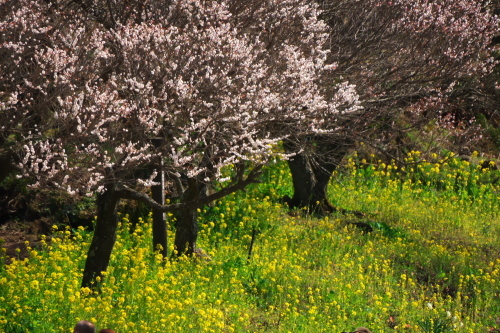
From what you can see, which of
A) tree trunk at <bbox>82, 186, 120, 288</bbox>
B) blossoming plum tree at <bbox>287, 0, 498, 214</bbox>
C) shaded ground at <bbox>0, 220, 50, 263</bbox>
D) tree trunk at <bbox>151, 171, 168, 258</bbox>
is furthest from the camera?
shaded ground at <bbox>0, 220, 50, 263</bbox>

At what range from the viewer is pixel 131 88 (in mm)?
6016

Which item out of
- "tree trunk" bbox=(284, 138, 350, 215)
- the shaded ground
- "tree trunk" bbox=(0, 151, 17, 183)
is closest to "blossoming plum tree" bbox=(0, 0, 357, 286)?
"tree trunk" bbox=(0, 151, 17, 183)

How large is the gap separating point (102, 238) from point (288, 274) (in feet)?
9.25

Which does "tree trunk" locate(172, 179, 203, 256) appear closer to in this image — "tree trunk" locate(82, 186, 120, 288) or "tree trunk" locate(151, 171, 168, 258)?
"tree trunk" locate(151, 171, 168, 258)

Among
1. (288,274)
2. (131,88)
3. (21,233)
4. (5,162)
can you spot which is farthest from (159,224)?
(131,88)

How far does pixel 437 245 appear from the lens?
11.7 meters

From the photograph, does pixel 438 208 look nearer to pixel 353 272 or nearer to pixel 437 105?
pixel 437 105

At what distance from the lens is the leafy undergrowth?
701cm

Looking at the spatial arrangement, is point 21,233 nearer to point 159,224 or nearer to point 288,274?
point 159,224

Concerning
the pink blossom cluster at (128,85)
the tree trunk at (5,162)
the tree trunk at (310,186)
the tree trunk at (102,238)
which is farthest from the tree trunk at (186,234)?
the tree trunk at (310,186)

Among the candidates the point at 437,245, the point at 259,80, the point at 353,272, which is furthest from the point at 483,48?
the point at 259,80

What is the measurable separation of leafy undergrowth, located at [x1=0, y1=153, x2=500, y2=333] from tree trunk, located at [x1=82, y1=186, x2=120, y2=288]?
0.61ft

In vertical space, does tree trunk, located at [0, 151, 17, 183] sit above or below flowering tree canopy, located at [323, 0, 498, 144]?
below

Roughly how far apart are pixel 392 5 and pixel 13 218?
651 cm
